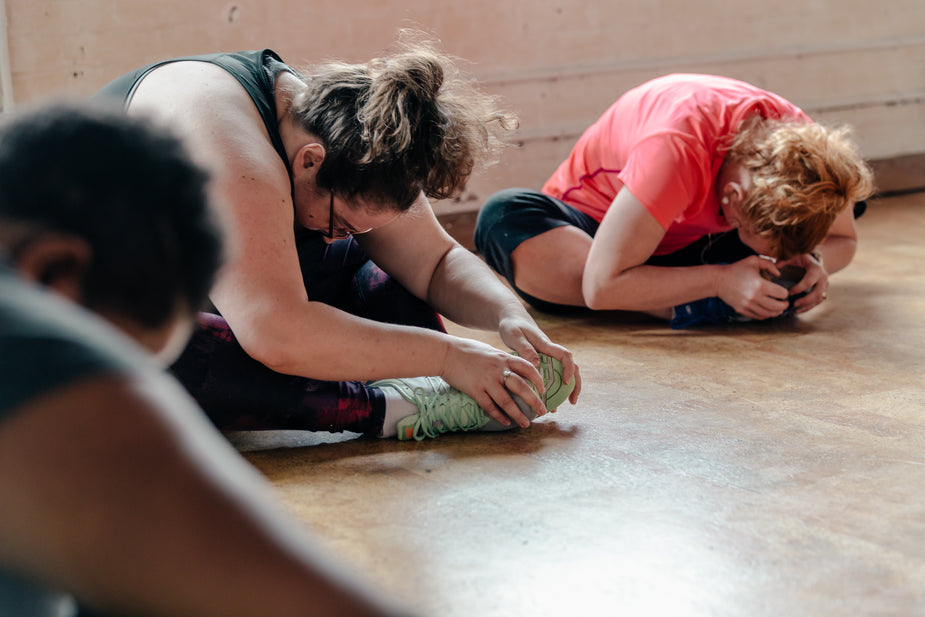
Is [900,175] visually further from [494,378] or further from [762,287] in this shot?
[494,378]

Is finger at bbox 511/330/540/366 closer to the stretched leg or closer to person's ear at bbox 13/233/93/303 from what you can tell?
the stretched leg

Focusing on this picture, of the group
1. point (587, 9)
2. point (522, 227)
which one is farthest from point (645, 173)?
point (587, 9)

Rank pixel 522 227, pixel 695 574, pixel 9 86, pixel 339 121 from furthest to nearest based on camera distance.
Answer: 1. pixel 9 86
2. pixel 522 227
3. pixel 339 121
4. pixel 695 574

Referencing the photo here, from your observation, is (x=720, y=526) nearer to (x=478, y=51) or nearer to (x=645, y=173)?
(x=645, y=173)

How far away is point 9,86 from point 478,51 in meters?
1.81

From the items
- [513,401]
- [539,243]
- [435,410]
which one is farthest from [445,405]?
[539,243]

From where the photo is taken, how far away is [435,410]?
175cm

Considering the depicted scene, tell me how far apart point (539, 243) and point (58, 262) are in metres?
2.23

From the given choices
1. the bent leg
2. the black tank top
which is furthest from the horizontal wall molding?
the bent leg

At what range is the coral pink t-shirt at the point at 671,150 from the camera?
7.76 ft

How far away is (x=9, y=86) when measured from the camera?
3244 millimetres

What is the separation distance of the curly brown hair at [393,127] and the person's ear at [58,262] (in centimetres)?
108

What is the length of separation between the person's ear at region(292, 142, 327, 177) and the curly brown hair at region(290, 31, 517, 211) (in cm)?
2

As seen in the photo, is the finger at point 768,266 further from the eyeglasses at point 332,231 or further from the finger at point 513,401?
the eyeglasses at point 332,231
